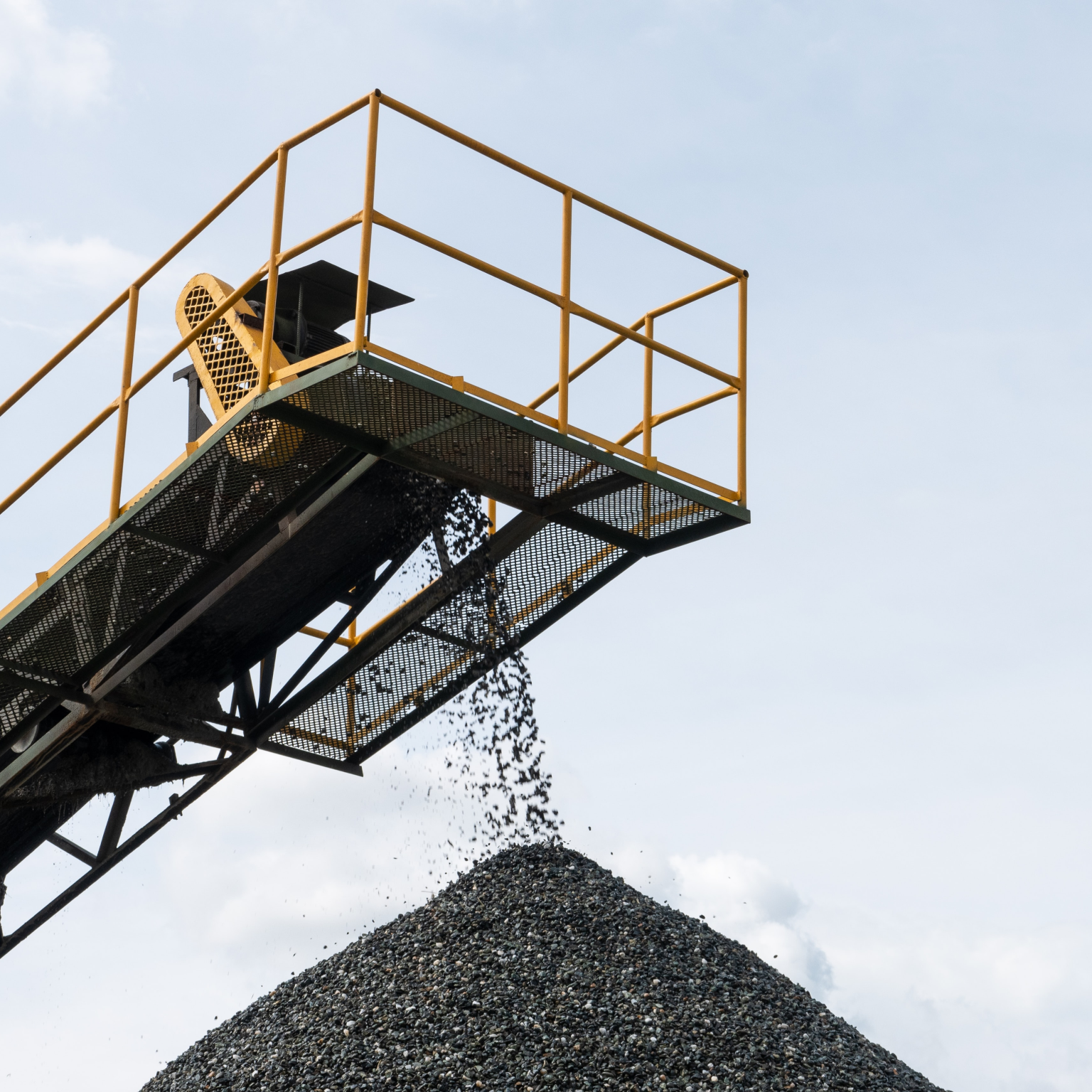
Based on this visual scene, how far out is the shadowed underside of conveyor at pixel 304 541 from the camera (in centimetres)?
689

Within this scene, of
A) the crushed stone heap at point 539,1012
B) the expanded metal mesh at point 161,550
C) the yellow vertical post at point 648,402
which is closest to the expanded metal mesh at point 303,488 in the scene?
the expanded metal mesh at point 161,550

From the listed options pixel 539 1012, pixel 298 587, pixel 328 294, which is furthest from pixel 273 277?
pixel 539 1012

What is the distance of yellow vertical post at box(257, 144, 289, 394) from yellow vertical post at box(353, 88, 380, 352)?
15.6 inches

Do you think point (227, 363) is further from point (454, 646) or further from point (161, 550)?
point (454, 646)

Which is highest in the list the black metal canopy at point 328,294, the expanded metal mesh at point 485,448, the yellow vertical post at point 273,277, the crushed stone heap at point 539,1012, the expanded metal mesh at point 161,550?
the black metal canopy at point 328,294

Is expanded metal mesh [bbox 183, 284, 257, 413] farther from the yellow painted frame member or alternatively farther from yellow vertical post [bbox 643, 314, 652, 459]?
yellow vertical post [bbox 643, 314, 652, 459]

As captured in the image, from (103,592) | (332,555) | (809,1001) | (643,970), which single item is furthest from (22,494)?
(809,1001)

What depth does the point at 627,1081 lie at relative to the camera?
24.7ft

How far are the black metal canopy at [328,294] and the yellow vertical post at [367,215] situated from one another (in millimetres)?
1363

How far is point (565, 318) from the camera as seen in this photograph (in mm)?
7344

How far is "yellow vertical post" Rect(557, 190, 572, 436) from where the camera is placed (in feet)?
23.1

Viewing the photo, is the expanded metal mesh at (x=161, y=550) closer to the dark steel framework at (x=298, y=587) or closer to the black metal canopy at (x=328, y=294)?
the dark steel framework at (x=298, y=587)

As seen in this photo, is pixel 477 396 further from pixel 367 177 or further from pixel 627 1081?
pixel 627 1081

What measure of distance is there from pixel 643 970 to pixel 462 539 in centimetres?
287
